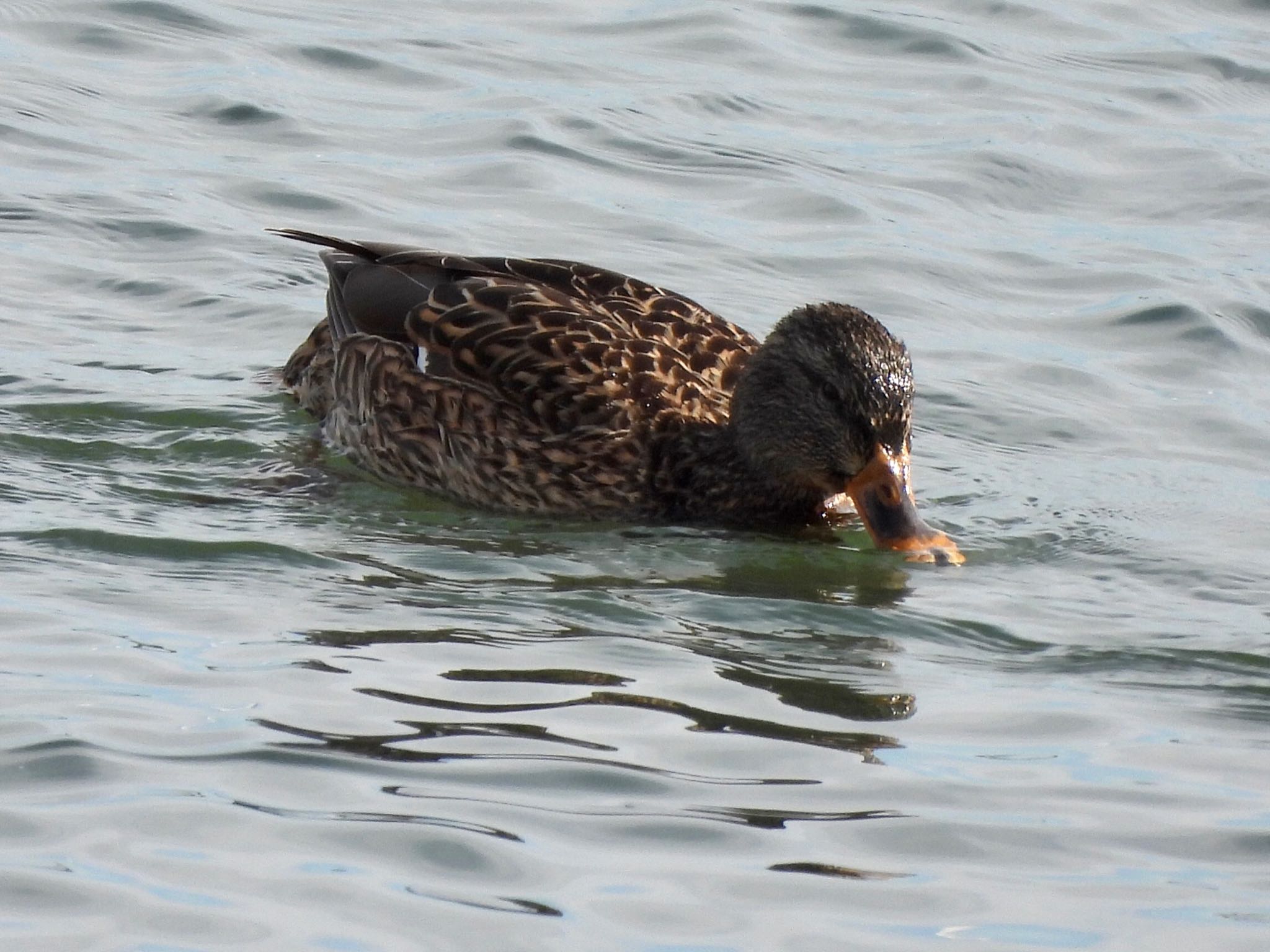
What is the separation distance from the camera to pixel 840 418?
9.12 meters

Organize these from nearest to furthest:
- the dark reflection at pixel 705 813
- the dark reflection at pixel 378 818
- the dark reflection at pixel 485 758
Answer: the dark reflection at pixel 378 818
the dark reflection at pixel 705 813
the dark reflection at pixel 485 758

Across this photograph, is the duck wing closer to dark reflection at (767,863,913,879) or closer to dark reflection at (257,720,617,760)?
dark reflection at (257,720,617,760)

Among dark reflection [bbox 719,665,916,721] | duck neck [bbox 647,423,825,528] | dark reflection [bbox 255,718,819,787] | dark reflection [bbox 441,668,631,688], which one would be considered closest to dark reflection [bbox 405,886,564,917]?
dark reflection [bbox 255,718,819,787]

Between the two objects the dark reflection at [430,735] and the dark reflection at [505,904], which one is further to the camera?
the dark reflection at [430,735]

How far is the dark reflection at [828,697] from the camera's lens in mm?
6977

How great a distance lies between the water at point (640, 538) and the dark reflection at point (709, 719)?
0.09ft

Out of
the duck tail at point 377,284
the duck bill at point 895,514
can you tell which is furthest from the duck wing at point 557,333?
the duck bill at point 895,514

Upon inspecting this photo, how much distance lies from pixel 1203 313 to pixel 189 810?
790cm

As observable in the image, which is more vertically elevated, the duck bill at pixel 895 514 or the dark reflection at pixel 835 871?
the duck bill at pixel 895 514

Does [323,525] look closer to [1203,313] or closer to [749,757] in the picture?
[749,757]

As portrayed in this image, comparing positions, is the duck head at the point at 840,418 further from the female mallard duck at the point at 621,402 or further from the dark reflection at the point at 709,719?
the dark reflection at the point at 709,719

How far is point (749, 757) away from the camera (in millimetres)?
6508

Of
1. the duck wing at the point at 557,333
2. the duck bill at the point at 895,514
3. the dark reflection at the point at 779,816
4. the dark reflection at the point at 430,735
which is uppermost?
the duck wing at the point at 557,333

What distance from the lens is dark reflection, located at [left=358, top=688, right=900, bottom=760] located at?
669cm
